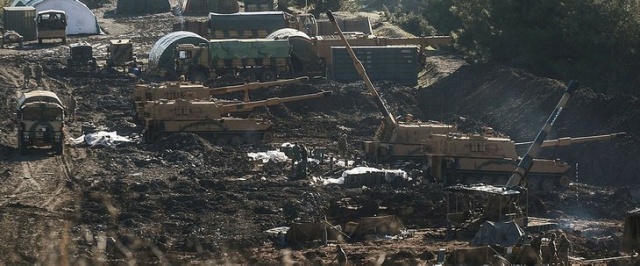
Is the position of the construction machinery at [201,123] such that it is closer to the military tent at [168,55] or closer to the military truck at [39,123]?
Answer: the military truck at [39,123]

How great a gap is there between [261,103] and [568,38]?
13.5 metres

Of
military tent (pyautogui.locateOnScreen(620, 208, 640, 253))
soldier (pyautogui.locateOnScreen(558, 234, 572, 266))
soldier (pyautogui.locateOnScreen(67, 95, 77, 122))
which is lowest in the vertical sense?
soldier (pyautogui.locateOnScreen(67, 95, 77, 122))

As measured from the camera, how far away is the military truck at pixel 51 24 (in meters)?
82.3

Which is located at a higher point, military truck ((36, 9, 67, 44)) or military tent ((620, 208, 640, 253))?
military tent ((620, 208, 640, 253))

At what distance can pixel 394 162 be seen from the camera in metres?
49.2

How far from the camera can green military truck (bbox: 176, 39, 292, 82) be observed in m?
69.0

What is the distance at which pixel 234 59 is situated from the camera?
227 feet

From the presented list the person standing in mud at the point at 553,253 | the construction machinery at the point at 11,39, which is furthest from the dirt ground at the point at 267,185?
the construction machinery at the point at 11,39

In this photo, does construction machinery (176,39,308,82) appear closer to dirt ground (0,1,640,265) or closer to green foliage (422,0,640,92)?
dirt ground (0,1,640,265)

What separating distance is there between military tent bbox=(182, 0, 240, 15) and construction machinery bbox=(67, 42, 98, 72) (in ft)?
71.3

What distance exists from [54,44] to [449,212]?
1851 inches

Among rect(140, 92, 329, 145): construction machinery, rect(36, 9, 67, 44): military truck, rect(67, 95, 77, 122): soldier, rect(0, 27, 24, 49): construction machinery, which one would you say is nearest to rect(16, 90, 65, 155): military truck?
rect(140, 92, 329, 145): construction machinery

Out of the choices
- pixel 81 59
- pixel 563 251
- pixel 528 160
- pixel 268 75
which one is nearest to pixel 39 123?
pixel 528 160

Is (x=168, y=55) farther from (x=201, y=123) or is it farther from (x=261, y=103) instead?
(x=201, y=123)
